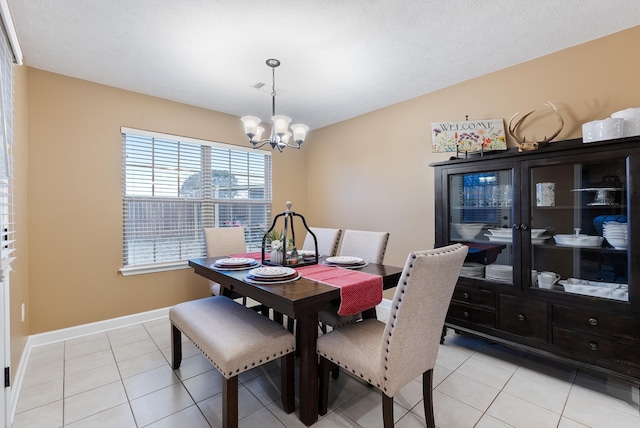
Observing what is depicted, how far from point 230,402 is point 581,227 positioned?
2549mm

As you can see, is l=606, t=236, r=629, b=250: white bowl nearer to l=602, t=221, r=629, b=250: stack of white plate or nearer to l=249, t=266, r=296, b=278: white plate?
l=602, t=221, r=629, b=250: stack of white plate

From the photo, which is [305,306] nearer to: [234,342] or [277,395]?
[234,342]

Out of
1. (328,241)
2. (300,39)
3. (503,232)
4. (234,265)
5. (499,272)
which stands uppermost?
(300,39)

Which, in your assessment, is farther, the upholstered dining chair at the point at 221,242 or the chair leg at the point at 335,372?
the upholstered dining chair at the point at 221,242

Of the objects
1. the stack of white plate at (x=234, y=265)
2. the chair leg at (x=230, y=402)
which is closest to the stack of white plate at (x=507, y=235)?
the stack of white plate at (x=234, y=265)

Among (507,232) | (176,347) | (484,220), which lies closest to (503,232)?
(507,232)

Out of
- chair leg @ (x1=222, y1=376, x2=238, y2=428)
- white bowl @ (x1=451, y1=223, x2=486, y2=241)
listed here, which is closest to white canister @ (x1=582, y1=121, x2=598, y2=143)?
white bowl @ (x1=451, y1=223, x2=486, y2=241)

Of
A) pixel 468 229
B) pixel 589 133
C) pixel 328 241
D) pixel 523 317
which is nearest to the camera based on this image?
pixel 589 133

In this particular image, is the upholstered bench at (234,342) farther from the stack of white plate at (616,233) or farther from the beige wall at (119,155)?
the stack of white plate at (616,233)

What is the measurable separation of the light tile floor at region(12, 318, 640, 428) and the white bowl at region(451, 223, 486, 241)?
0.99m

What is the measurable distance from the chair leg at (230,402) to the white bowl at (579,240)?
240 centimetres

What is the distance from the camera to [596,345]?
190cm

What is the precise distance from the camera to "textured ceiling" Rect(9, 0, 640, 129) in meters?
1.88

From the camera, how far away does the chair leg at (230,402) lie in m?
1.51
